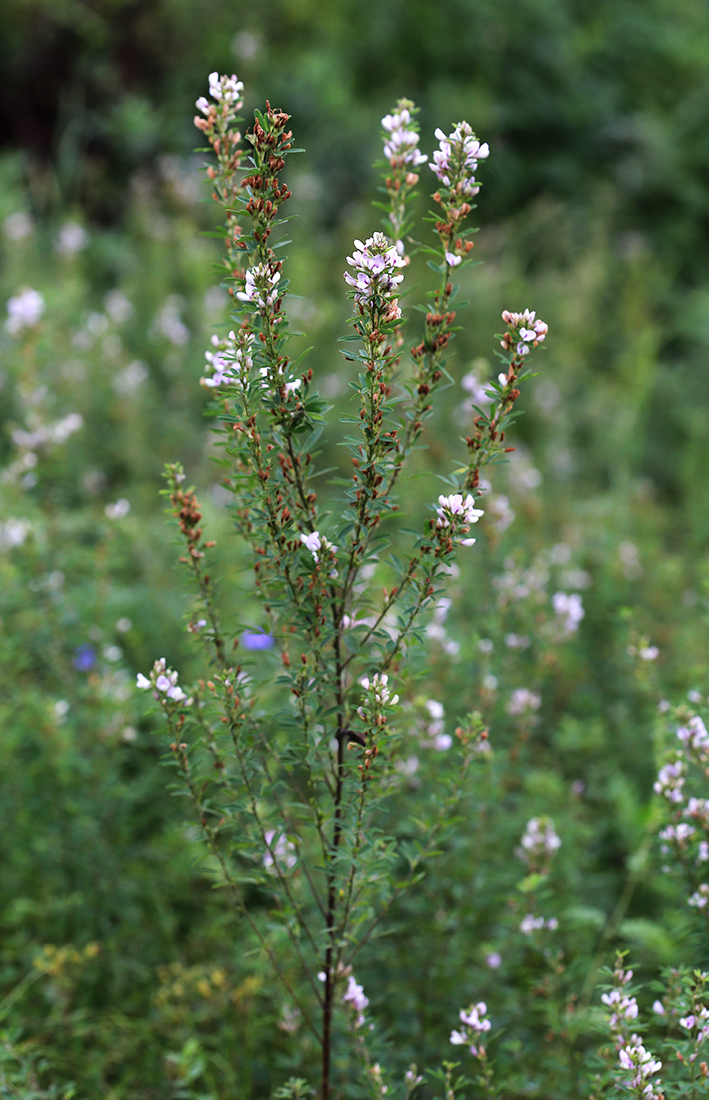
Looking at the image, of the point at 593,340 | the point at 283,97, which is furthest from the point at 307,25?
the point at 593,340

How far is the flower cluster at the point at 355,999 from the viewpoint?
5.67ft

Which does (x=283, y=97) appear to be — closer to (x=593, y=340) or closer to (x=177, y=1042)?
(x=593, y=340)

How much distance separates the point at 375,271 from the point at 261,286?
7.3 inches

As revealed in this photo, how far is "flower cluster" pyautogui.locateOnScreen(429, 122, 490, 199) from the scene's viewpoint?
1.46 metres

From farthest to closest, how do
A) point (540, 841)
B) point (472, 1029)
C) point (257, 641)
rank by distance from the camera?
point (257, 641)
point (540, 841)
point (472, 1029)

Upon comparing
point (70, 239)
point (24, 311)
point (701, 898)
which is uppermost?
point (70, 239)

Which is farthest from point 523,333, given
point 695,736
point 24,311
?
point 24,311

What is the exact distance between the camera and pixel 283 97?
7129 millimetres

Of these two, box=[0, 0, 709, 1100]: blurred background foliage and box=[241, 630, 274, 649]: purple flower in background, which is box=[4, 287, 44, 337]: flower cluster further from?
box=[241, 630, 274, 649]: purple flower in background

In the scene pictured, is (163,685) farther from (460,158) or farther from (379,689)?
(460,158)

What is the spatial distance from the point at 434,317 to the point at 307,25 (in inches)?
302

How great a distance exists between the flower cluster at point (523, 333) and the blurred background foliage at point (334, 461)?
0.65m

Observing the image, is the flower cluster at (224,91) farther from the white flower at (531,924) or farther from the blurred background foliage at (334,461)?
the white flower at (531,924)

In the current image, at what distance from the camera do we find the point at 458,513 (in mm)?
1485
